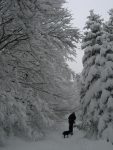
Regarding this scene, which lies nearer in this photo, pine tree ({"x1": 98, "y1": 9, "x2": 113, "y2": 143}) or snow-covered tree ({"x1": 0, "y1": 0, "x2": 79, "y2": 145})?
snow-covered tree ({"x1": 0, "y1": 0, "x2": 79, "y2": 145})

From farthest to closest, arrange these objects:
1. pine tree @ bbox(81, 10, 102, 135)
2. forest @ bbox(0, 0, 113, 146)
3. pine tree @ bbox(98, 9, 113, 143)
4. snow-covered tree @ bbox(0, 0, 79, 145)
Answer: pine tree @ bbox(81, 10, 102, 135) < pine tree @ bbox(98, 9, 113, 143) < snow-covered tree @ bbox(0, 0, 79, 145) < forest @ bbox(0, 0, 113, 146)

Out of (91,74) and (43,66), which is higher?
(91,74)

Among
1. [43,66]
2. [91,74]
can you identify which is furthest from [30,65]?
[91,74]

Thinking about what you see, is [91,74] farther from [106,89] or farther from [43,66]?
[43,66]

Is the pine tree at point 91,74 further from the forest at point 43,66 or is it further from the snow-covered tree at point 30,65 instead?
the snow-covered tree at point 30,65

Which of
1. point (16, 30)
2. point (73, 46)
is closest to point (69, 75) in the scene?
point (73, 46)

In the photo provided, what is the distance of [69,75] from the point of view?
13766 millimetres

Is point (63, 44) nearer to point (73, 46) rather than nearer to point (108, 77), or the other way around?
point (73, 46)

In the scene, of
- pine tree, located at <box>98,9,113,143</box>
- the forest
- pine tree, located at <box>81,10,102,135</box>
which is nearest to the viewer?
the forest

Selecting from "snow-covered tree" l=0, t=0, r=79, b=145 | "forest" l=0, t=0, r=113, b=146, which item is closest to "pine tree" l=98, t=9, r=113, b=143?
"forest" l=0, t=0, r=113, b=146

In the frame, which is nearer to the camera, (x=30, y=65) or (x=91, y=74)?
(x=30, y=65)

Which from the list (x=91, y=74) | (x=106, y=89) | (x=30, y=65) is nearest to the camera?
(x=30, y=65)

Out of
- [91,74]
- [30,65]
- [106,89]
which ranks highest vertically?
[91,74]

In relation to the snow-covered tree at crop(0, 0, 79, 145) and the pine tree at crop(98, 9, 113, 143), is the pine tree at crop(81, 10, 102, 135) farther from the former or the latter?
the snow-covered tree at crop(0, 0, 79, 145)
